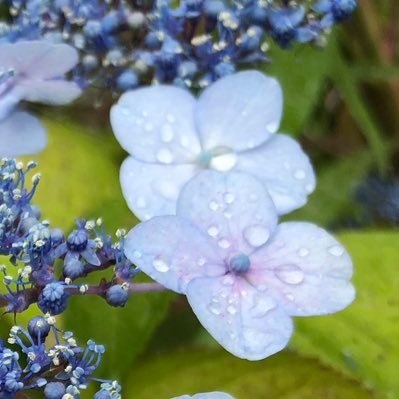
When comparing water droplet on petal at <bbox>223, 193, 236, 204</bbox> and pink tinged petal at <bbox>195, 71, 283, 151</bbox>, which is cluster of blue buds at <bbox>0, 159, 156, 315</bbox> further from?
pink tinged petal at <bbox>195, 71, 283, 151</bbox>

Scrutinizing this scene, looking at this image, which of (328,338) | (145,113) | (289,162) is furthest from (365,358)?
(145,113)

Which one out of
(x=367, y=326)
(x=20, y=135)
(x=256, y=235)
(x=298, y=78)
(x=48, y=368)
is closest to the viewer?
(x=48, y=368)

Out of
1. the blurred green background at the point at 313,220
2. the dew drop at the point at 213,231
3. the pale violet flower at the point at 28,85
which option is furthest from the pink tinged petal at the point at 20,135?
the dew drop at the point at 213,231

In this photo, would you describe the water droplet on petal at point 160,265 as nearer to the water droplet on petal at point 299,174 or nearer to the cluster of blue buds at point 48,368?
the cluster of blue buds at point 48,368

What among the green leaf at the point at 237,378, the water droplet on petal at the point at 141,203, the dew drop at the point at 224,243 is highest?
the water droplet on petal at the point at 141,203

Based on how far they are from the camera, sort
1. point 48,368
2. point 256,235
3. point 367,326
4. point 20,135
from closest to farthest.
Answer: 1. point 48,368
2. point 256,235
3. point 20,135
4. point 367,326

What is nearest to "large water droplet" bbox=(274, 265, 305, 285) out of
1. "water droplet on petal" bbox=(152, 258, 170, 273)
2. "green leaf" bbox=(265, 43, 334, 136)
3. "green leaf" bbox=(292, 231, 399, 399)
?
"water droplet on petal" bbox=(152, 258, 170, 273)

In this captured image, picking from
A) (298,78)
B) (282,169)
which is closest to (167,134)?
(282,169)

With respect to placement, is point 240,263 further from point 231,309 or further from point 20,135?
point 20,135
